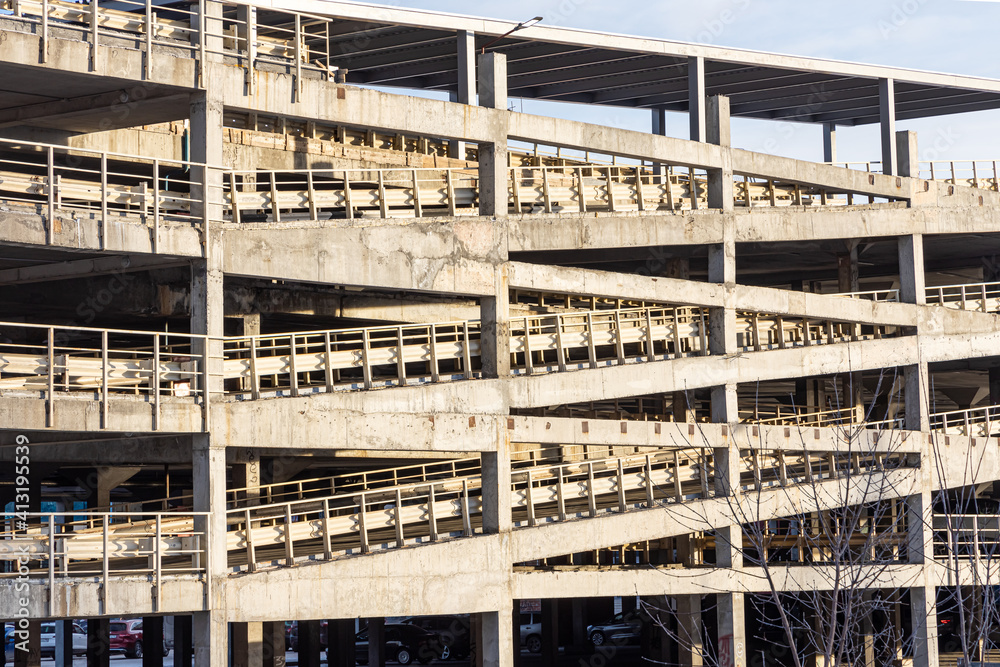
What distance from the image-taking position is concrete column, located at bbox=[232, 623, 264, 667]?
2153 cm

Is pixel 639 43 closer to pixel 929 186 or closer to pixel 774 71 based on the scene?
pixel 774 71

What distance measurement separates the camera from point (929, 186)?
27562 millimetres

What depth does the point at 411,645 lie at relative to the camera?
127ft

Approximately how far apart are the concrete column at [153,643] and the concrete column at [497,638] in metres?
14.6

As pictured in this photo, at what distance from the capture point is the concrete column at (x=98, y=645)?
97.7 ft

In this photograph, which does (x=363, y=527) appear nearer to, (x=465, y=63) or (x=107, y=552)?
(x=107, y=552)

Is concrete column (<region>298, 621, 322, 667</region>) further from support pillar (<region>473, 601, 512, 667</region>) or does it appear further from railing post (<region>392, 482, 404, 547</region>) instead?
railing post (<region>392, 482, 404, 547</region>)

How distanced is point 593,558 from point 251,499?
12.9m

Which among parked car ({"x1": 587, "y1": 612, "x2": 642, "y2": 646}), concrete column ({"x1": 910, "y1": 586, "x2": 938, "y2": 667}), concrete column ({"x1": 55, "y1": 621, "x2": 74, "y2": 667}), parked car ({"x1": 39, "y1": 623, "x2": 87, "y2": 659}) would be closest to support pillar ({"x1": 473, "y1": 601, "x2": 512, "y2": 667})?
concrete column ({"x1": 910, "y1": 586, "x2": 938, "y2": 667})

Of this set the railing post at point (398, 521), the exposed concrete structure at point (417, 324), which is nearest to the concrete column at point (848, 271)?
the exposed concrete structure at point (417, 324)

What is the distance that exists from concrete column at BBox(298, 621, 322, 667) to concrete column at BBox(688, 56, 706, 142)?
616 inches

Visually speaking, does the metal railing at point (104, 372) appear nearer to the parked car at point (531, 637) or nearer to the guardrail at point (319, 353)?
the guardrail at point (319, 353)

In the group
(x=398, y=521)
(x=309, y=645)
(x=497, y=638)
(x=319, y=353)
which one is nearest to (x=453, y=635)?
(x=309, y=645)

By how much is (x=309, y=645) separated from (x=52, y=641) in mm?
24079
